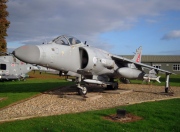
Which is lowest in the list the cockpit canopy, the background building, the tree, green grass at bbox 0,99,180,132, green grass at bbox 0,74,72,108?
green grass at bbox 0,99,180,132

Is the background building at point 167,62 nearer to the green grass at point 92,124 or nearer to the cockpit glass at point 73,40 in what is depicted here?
the cockpit glass at point 73,40

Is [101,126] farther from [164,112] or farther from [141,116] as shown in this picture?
[164,112]

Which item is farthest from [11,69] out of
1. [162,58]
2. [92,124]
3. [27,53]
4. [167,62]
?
[162,58]

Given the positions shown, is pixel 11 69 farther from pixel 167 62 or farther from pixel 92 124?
pixel 167 62

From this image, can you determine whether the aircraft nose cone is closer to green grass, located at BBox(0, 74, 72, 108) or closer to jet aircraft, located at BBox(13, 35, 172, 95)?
jet aircraft, located at BBox(13, 35, 172, 95)

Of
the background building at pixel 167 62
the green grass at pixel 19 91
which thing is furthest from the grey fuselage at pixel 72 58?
the background building at pixel 167 62

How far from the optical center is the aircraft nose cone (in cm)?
898

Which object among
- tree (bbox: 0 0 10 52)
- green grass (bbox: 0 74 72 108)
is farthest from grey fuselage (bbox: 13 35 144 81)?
tree (bbox: 0 0 10 52)

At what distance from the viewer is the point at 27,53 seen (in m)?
8.99

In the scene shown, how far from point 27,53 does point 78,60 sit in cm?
329

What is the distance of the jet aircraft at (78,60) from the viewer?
30.2 ft

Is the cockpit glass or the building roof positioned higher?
the building roof

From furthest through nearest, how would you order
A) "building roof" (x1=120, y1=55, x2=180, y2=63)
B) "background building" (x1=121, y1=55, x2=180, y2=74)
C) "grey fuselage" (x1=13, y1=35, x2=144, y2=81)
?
"building roof" (x1=120, y1=55, x2=180, y2=63) < "background building" (x1=121, y1=55, x2=180, y2=74) < "grey fuselage" (x1=13, y1=35, x2=144, y2=81)

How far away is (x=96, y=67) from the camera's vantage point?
39.9 ft
